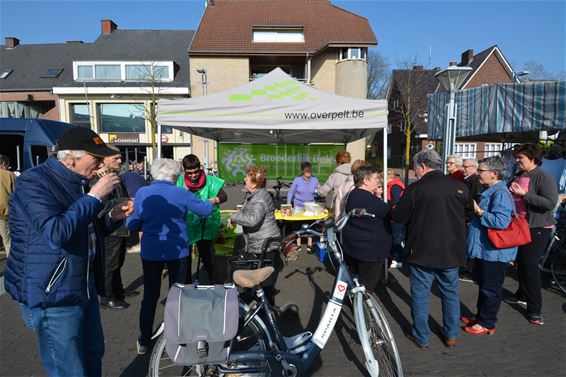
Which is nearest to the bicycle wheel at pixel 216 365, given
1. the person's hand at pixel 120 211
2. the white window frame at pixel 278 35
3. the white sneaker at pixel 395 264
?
the person's hand at pixel 120 211

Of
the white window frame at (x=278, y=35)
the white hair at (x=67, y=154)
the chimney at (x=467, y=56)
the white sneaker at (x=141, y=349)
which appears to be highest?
the chimney at (x=467, y=56)

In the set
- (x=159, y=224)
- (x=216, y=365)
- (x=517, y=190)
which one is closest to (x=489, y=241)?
(x=517, y=190)

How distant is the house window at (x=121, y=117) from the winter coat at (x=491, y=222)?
27.9m

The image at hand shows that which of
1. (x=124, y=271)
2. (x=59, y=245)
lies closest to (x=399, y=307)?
(x=59, y=245)

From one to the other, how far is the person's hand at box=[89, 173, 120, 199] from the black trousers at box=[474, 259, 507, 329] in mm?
3511

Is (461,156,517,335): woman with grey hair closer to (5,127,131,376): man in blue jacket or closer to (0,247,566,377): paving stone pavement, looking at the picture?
(0,247,566,377): paving stone pavement

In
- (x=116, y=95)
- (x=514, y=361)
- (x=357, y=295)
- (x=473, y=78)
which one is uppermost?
(x=473, y=78)

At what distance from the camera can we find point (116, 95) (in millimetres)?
27000

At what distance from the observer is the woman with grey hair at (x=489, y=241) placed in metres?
3.31

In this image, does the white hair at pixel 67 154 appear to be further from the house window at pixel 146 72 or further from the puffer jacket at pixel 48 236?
the house window at pixel 146 72

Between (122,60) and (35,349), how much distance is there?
29.8 metres

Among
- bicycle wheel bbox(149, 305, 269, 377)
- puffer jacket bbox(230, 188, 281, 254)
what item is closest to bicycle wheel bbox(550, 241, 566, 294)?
puffer jacket bbox(230, 188, 281, 254)

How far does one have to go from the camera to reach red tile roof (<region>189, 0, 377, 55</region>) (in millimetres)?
23484

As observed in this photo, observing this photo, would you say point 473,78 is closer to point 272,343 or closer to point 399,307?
point 399,307
